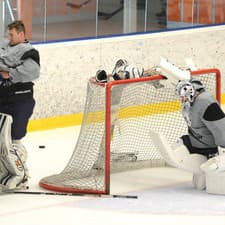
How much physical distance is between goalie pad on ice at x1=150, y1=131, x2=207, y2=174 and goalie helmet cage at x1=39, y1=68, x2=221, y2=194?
39 cm

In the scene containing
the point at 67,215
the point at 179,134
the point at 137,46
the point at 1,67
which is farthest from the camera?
the point at 137,46

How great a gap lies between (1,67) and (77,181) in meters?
1.09

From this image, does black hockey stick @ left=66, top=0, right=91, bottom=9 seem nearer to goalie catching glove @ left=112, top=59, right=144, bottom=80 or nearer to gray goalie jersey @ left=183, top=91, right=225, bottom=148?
goalie catching glove @ left=112, top=59, right=144, bottom=80

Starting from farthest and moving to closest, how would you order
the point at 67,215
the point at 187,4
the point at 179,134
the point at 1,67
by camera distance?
the point at 187,4, the point at 179,134, the point at 1,67, the point at 67,215

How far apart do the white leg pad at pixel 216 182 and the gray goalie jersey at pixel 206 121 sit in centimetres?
24

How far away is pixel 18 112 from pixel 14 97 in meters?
0.12

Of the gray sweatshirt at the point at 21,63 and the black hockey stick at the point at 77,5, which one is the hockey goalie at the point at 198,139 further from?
A: the black hockey stick at the point at 77,5

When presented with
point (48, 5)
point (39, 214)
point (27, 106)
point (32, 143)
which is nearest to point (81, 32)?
point (48, 5)

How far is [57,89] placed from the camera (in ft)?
38.1

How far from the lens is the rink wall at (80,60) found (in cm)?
1150

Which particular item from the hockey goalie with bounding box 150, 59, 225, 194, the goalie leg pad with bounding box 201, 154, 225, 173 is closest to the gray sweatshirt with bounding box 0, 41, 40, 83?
the hockey goalie with bounding box 150, 59, 225, 194

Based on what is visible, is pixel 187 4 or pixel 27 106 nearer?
pixel 27 106

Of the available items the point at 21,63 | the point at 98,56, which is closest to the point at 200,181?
the point at 21,63

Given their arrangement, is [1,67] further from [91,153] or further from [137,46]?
[137,46]
